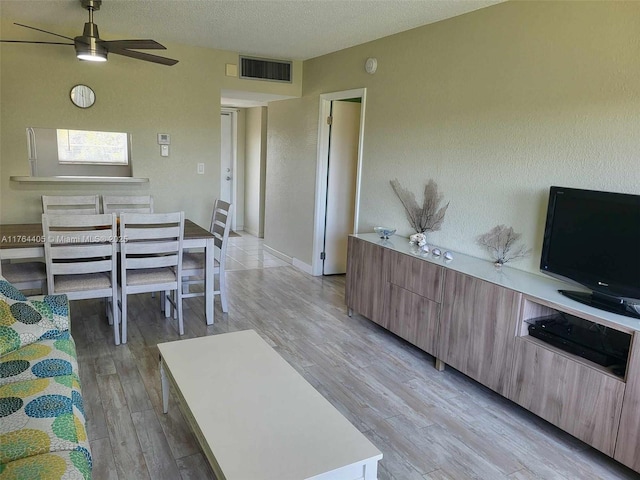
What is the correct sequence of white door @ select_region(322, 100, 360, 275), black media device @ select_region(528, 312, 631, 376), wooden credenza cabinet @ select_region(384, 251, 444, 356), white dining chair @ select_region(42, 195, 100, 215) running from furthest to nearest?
white door @ select_region(322, 100, 360, 275), white dining chair @ select_region(42, 195, 100, 215), wooden credenza cabinet @ select_region(384, 251, 444, 356), black media device @ select_region(528, 312, 631, 376)

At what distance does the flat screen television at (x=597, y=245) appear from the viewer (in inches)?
89.2

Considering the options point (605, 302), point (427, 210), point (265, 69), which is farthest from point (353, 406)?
point (265, 69)

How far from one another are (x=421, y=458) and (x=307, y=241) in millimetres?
3534

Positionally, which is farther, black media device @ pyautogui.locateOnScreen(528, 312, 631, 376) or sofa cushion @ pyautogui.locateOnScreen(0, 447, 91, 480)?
black media device @ pyautogui.locateOnScreen(528, 312, 631, 376)

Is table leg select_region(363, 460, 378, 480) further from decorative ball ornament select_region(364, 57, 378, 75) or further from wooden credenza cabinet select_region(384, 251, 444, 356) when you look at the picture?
decorative ball ornament select_region(364, 57, 378, 75)

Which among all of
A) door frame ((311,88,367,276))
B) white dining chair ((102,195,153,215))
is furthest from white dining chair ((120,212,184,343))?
door frame ((311,88,367,276))

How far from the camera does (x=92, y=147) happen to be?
4613 mm

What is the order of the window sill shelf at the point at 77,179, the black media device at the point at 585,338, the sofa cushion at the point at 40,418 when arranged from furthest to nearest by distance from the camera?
the window sill shelf at the point at 77,179 < the black media device at the point at 585,338 < the sofa cushion at the point at 40,418

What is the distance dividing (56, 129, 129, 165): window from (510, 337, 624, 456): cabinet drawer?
13.4 ft

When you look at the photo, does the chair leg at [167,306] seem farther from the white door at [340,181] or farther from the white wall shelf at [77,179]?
the white door at [340,181]

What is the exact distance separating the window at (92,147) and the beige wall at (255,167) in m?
2.75

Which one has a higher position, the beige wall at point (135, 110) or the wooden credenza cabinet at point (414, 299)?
the beige wall at point (135, 110)

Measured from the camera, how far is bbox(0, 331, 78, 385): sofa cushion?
200cm

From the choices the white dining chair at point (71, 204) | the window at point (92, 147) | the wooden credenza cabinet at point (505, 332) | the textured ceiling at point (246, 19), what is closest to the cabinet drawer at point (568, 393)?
the wooden credenza cabinet at point (505, 332)
